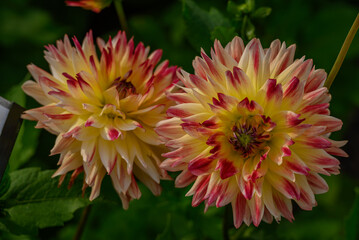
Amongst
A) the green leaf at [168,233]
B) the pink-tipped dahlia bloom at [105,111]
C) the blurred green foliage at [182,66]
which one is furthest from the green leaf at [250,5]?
the green leaf at [168,233]

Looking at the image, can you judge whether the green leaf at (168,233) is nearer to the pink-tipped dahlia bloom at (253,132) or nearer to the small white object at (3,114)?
the pink-tipped dahlia bloom at (253,132)

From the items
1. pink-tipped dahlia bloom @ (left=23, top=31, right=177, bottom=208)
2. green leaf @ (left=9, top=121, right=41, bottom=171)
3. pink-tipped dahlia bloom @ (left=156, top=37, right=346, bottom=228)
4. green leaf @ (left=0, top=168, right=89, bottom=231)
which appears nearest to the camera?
pink-tipped dahlia bloom @ (left=156, top=37, right=346, bottom=228)

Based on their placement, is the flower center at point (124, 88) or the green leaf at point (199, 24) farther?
the green leaf at point (199, 24)

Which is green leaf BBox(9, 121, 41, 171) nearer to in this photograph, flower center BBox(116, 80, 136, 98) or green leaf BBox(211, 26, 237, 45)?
flower center BBox(116, 80, 136, 98)


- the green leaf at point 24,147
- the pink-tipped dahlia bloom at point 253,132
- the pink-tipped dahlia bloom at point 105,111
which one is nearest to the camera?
the pink-tipped dahlia bloom at point 253,132

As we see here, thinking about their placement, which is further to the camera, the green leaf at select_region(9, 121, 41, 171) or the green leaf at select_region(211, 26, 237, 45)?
the green leaf at select_region(9, 121, 41, 171)

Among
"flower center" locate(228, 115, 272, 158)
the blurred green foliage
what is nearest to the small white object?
the blurred green foliage

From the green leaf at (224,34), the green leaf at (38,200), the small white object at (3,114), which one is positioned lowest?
the green leaf at (38,200)

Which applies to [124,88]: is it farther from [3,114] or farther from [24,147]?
[24,147]
